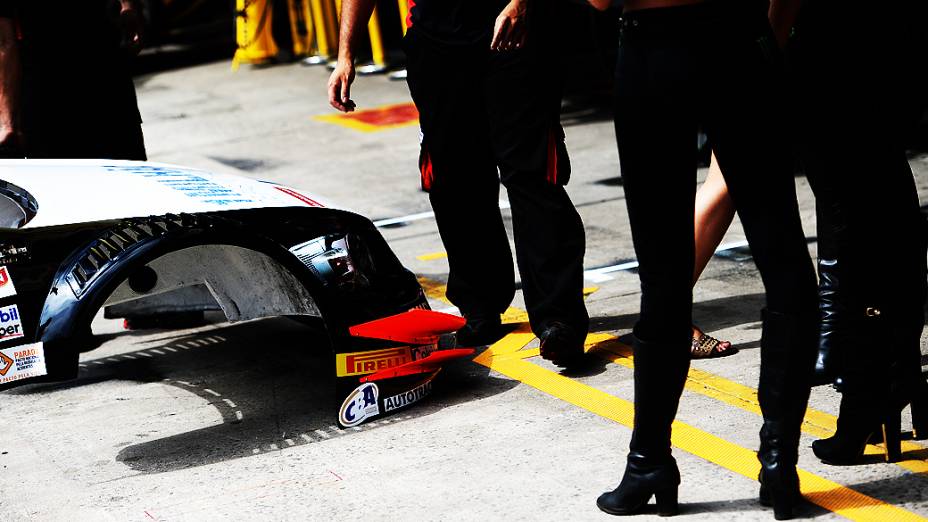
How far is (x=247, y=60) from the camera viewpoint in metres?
15.1

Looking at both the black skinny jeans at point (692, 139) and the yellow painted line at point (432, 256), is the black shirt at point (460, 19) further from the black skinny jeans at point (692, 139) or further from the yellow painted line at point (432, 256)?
the yellow painted line at point (432, 256)

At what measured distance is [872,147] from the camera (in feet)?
11.2

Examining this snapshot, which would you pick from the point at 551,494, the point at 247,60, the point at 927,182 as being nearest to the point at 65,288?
the point at 551,494

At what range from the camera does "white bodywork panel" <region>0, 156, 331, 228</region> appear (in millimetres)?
3947

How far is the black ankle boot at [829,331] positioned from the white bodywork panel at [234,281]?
1571 mm

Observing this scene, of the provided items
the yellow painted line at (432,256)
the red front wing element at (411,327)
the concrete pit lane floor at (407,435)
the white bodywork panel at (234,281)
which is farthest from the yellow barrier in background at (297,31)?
the red front wing element at (411,327)

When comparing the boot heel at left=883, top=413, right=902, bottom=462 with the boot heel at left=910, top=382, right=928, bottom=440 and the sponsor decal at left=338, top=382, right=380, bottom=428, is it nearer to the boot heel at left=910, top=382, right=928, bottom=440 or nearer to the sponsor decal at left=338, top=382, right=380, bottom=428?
the boot heel at left=910, top=382, right=928, bottom=440

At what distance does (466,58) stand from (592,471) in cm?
160

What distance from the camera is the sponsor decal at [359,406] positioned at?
3.98 metres

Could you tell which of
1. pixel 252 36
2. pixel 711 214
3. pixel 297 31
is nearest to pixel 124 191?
pixel 711 214

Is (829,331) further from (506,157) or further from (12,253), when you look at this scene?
(12,253)

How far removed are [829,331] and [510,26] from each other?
1.36 m

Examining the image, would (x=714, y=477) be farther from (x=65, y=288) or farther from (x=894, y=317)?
(x=65, y=288)

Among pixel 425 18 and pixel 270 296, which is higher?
pixel 425 18
